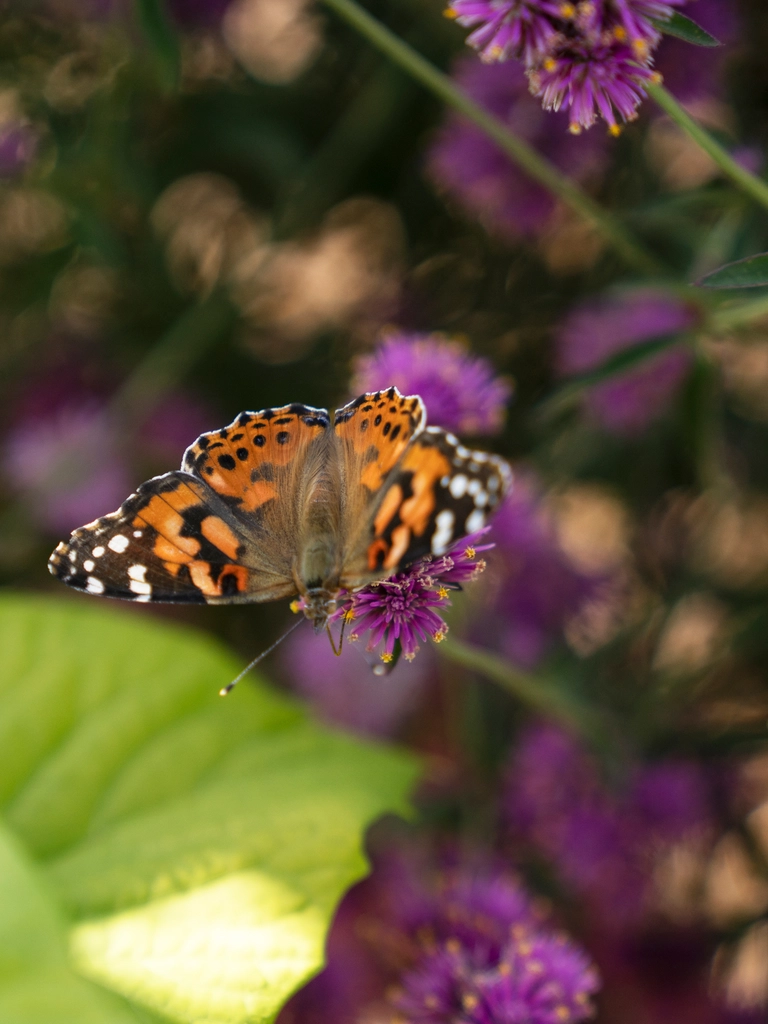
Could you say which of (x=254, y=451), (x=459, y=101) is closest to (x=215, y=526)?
(x=254, y=451)

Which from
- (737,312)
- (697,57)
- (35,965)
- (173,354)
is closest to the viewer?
(35,965)

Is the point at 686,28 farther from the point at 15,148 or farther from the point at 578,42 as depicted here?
the point at 15,148

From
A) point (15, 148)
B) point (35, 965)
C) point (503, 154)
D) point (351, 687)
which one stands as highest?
point (503, 154)

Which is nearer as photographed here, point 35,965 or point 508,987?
point 35,965

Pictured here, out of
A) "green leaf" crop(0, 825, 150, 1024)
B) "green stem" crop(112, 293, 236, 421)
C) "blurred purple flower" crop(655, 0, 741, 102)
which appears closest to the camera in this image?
"green leaf" crop(0, 825, 150, 1024)

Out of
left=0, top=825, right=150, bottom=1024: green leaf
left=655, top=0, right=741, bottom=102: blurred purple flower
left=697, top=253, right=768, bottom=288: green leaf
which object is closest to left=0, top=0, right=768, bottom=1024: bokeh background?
left=655, top=0, right=741, bottom=102: blurred purple flower

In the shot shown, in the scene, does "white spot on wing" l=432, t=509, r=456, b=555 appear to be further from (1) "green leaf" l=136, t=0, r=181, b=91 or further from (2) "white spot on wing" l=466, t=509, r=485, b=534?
(1) "green leaf" l=136, t=0, r=181, b=91

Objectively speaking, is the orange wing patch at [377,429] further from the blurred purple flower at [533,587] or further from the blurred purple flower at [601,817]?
the blurred purple flower at [601,817]
